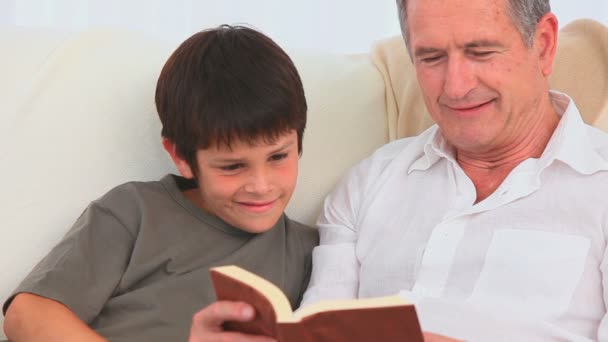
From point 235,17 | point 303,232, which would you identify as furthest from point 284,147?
point 235,17

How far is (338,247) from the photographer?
175 centimetres

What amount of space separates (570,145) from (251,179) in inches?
21.8

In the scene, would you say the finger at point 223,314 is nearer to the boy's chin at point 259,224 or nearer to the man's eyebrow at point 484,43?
the boy's chin at point 259,224

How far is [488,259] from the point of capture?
5.07ft

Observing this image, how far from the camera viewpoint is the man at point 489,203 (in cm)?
148

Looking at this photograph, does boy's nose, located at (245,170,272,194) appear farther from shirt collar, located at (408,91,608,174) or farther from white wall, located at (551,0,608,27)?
white wall, located at (551,0,608,27)

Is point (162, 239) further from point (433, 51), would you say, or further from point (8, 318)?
Answer: point (433, 51)

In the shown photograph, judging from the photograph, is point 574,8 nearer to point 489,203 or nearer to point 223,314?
point 489,203

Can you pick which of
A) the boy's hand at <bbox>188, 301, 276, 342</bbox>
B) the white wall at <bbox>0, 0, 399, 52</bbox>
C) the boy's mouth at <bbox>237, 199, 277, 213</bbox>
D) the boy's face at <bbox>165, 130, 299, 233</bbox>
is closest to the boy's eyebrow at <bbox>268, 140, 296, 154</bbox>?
the boy's face at <bbox>165, 130, 299, 233</bbox>

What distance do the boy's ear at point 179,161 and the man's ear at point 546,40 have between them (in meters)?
0.67

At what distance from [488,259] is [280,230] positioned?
1.43ft

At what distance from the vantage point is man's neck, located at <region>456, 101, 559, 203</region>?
1649 mm

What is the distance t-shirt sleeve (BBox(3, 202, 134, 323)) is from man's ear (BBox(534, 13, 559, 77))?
2.64 feet

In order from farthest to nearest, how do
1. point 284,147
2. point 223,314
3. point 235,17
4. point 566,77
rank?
point 235,17 < point 566,77 < point 284,147 < point 223,314
